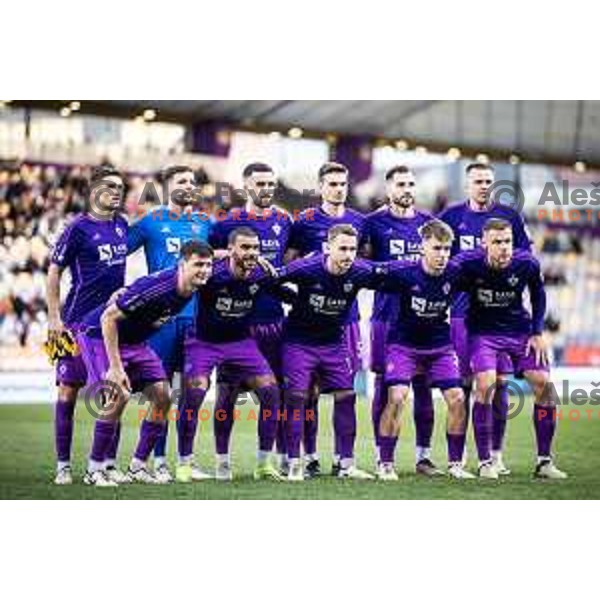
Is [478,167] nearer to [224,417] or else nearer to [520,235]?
[520,235]

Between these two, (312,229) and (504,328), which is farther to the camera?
(504,328)

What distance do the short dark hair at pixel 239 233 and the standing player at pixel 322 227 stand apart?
299 millimetres

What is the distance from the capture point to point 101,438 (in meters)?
7.92

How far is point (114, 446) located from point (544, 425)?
2.23m

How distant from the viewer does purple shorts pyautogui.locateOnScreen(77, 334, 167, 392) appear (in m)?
7.84

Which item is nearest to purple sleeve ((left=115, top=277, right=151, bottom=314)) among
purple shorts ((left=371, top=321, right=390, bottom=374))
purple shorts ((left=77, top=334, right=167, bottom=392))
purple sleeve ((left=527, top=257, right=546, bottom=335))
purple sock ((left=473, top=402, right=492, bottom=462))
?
purple shorts ((left=77, top=334, right=167, bottom=392))

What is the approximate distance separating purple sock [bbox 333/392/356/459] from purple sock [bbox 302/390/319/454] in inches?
4.4

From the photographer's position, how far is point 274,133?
26.9 feet

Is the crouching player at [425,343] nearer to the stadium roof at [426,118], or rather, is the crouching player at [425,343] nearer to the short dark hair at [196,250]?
the stadium roof at [426,118]

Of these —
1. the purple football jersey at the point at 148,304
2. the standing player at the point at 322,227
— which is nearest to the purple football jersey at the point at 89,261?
the purple football jersey at the point at 148,304

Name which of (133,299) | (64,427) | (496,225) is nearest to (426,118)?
(496,225)
